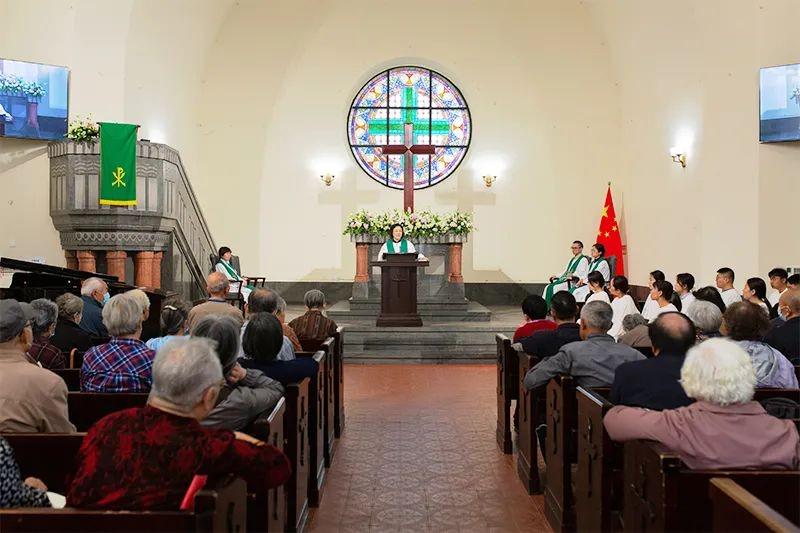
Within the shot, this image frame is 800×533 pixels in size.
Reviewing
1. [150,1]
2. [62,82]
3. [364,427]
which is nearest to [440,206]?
[150,1]

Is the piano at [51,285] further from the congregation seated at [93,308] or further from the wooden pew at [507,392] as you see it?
the wooden pew at [507,392]

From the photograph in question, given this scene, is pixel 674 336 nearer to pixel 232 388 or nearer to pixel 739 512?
pixel 739 512

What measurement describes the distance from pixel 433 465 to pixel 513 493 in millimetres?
713

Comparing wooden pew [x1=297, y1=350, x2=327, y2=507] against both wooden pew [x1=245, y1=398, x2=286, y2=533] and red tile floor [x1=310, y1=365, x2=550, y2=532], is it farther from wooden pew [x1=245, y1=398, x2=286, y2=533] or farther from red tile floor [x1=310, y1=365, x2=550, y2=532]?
wooden pew [x1=245, y1=398, x2=286, y2=533]

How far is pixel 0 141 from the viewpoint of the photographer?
9945 mm

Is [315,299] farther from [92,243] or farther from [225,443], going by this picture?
[92,243]

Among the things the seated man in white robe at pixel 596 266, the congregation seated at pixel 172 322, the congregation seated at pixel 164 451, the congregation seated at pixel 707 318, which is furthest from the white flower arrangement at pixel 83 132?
the congregation seated at pixel 164 451

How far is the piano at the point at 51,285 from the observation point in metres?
6.83

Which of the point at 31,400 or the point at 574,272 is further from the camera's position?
the point at 574,272

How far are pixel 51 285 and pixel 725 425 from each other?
640 centimetres

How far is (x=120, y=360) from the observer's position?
12.3 ft

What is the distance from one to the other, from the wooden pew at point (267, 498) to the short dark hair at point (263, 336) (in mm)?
556

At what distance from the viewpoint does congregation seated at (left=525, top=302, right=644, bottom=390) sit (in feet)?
14.0

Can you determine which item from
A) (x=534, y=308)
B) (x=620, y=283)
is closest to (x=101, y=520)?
(x=534, y=308)
